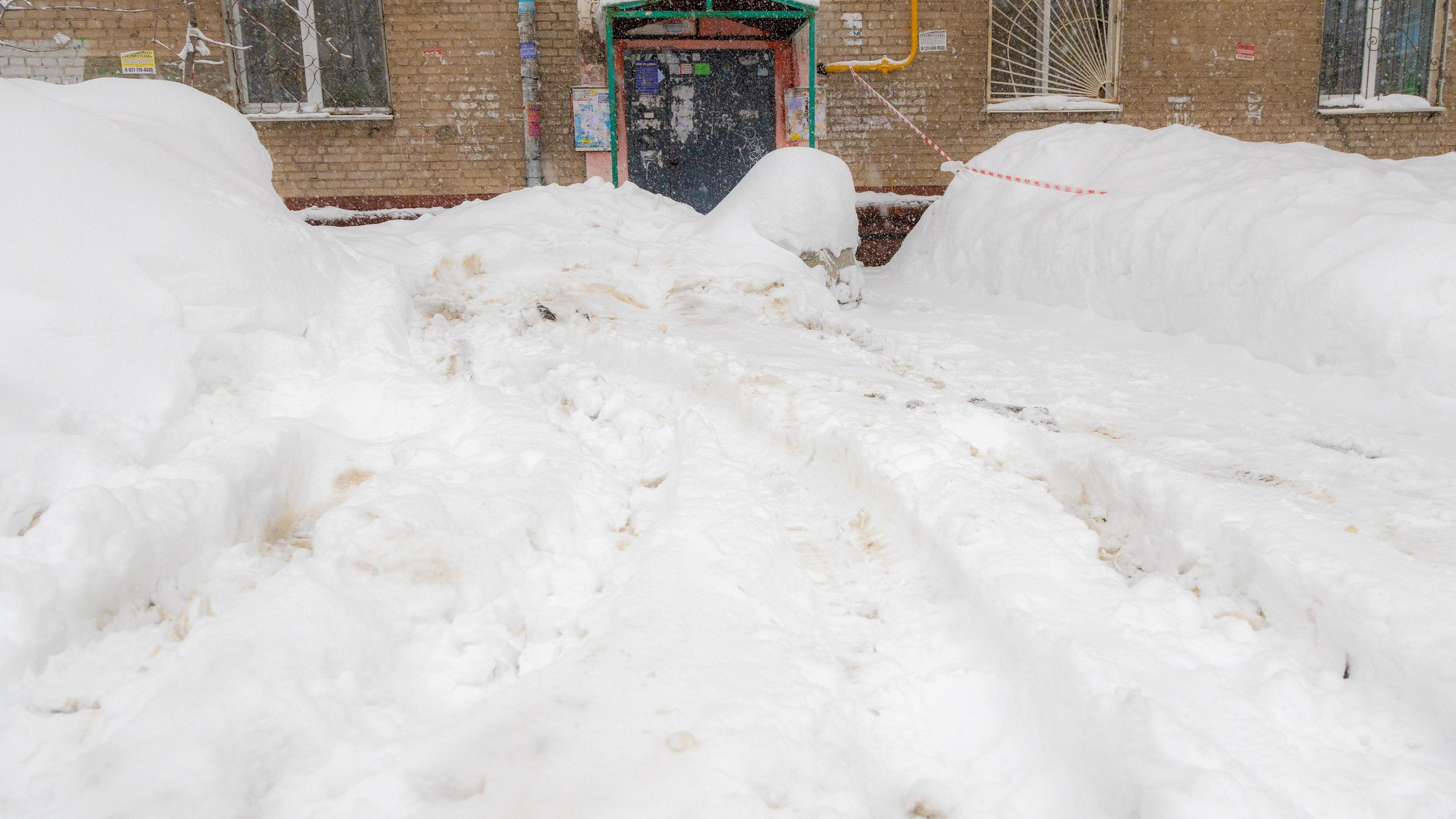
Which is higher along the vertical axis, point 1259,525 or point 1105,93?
point 1105,93

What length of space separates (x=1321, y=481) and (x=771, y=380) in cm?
178

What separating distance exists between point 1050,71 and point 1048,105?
42 centimetres

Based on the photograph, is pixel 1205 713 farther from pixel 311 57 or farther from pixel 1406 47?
pixel 1406 47

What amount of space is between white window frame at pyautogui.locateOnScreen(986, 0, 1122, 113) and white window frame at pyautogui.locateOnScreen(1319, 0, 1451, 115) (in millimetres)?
2386

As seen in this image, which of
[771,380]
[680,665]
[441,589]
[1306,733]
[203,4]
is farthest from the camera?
[203,4]

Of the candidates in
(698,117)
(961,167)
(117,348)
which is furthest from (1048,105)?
(117,348)

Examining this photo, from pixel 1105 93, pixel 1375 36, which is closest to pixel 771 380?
pixel 1105 93

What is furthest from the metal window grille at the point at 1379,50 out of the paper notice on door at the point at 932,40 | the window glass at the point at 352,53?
the window glass at the point at 352,53

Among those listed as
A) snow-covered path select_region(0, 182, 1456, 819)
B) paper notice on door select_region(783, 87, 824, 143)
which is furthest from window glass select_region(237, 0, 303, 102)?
snow-covered path select_region(0, 182, 1456, 819)

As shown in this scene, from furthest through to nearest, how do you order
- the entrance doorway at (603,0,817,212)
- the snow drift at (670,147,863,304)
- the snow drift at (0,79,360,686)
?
1. the entrance doorway at (603,0,817,212)
2. the snow drift at (670,147,863,304)
3. the snow drift at (0,79,360,686)

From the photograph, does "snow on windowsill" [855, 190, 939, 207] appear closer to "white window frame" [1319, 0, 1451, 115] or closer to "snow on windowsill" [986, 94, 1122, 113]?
"snow on windowsill" [986, 94, 1122, 113]

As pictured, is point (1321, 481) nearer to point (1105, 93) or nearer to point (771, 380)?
point (771, 380)

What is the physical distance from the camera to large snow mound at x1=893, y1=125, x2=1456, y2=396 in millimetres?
3246

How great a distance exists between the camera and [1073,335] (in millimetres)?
4535
